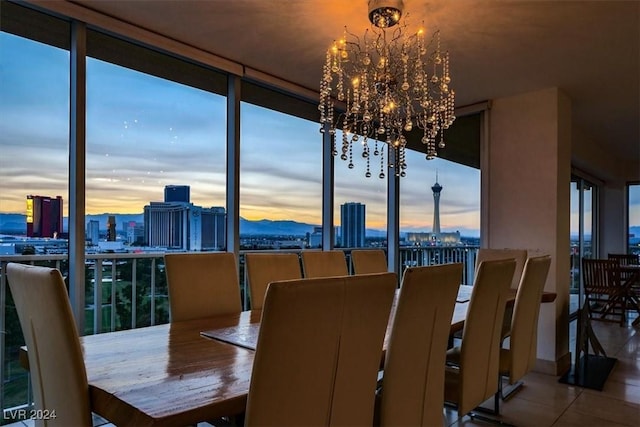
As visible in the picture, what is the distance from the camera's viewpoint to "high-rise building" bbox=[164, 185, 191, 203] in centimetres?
337

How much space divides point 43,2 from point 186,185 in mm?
1494

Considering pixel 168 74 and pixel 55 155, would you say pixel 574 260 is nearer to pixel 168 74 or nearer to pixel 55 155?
pixel 168 74

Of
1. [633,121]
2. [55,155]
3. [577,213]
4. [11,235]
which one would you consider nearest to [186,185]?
[55,155]

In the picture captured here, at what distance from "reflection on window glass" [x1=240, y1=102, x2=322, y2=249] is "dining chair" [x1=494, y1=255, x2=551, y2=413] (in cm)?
221

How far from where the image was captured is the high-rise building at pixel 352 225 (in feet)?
15.7

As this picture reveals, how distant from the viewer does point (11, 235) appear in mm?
2529

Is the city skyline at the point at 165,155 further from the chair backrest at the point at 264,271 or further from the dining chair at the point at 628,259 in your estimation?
the dining chair at the point at 628,259

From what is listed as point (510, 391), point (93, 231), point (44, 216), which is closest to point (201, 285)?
point (93, 231)

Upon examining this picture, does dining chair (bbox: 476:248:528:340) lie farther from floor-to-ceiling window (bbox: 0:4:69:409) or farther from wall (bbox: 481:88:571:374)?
floor-to-ceiling window (bbox: 0:4:69:409)

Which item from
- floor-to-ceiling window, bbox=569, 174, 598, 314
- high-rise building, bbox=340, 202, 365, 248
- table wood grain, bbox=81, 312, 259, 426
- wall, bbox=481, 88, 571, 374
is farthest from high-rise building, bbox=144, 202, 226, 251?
floor-to-ceiling window, bbox=569, 174, 598, 314

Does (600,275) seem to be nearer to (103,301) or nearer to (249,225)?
(249,225)

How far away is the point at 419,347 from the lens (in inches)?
67.6

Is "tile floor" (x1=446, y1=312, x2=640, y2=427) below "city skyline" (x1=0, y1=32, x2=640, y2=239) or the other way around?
below

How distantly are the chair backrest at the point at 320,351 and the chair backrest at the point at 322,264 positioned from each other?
1631mm
